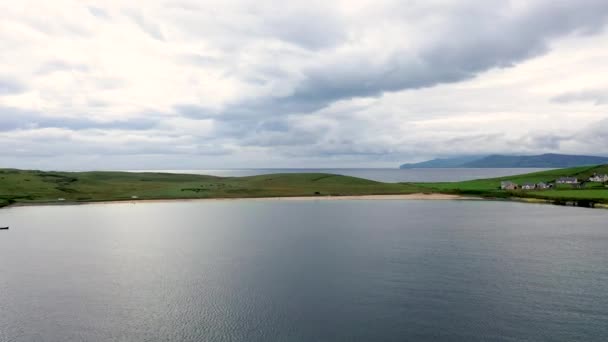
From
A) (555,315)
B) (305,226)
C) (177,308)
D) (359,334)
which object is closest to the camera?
(359,334)

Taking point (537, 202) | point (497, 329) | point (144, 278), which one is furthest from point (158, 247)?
point (537, 202)

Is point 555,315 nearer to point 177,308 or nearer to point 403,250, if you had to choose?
point 403,250

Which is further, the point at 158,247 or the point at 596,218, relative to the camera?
the point at 596,218
